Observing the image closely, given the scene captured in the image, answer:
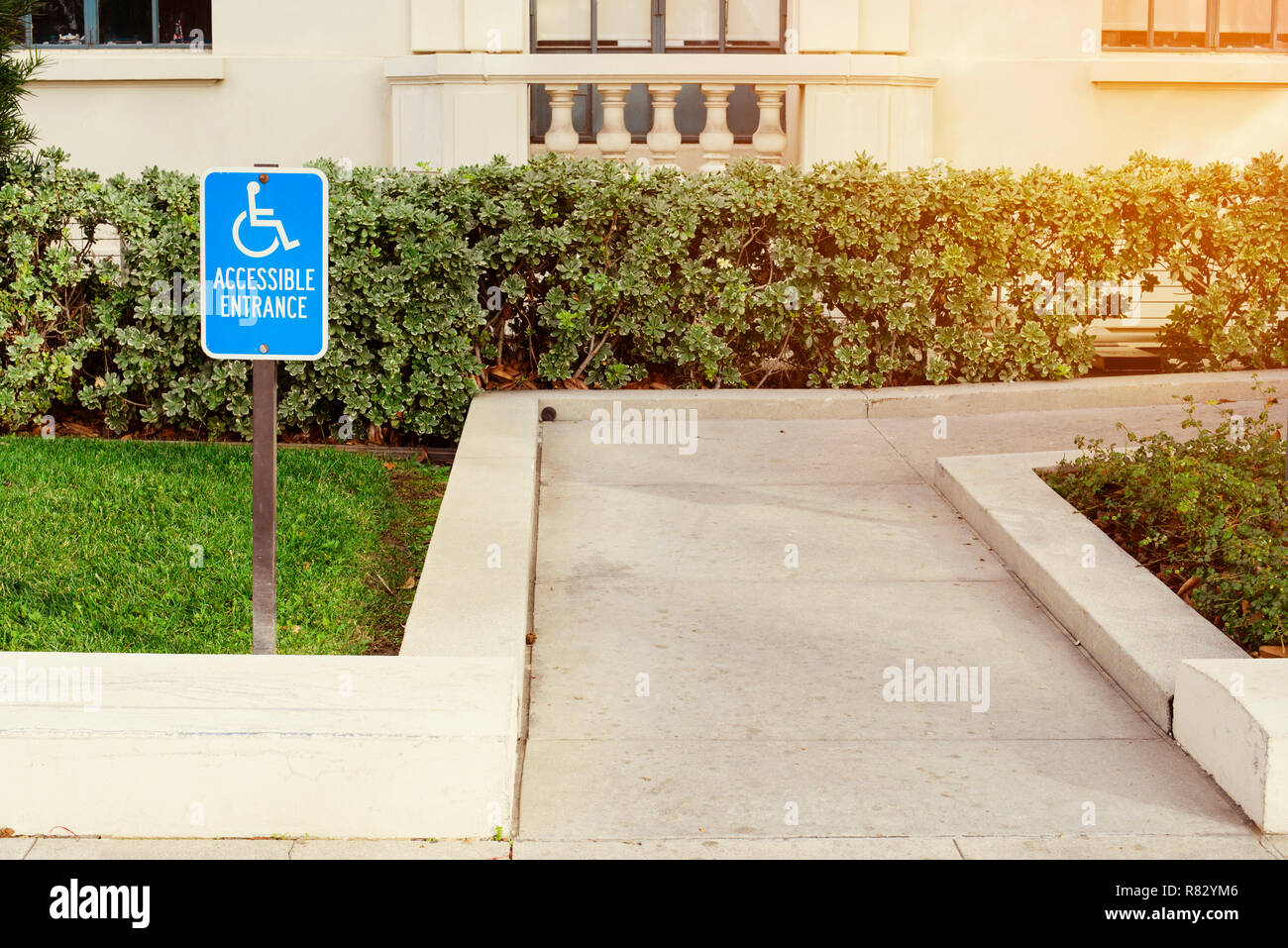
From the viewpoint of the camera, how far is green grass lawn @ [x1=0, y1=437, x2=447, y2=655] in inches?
217

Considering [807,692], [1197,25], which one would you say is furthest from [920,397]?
[1197,25]

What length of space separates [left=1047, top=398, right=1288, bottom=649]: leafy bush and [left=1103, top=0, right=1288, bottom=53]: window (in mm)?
6519

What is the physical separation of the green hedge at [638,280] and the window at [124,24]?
13.6 feet

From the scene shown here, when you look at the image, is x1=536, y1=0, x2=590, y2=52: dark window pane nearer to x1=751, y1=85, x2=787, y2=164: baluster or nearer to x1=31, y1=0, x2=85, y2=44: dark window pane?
x1=751, y1=85, x2=787, y2=164: baluster

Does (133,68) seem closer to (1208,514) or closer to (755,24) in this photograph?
(755,24)

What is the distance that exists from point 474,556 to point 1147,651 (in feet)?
8.52

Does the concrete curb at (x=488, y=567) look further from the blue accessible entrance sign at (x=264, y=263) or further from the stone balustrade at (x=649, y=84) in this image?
the stone balustrade at (x=649, y=84)

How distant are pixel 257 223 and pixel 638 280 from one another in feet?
14.7

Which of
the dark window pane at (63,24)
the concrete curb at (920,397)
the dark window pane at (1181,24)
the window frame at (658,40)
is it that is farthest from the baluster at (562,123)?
the dark window pane at (1181,24)

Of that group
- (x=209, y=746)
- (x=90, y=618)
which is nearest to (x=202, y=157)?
(x=90, y=618)

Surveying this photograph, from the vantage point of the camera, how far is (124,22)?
12.7 m

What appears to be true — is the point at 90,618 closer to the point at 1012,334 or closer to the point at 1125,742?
the point at 1125,742

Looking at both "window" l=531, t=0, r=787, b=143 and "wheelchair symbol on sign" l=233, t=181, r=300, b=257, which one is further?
"window" l=531, t=0, r=787, b=143

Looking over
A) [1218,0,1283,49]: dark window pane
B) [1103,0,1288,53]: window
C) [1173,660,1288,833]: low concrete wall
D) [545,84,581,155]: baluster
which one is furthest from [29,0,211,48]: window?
[1173,660,1288,833]: low concrete wall
